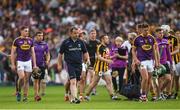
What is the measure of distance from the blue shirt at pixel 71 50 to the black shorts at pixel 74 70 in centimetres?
11

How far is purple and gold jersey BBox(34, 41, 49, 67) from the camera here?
955 inches

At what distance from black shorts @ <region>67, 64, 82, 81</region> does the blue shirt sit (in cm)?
11

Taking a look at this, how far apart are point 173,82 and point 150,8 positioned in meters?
15.4

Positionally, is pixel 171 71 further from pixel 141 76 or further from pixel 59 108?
pixel 59 108

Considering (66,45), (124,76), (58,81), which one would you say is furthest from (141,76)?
(58,81)

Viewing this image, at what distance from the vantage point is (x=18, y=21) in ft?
132

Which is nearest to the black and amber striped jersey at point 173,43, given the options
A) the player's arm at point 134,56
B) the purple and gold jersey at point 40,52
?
the player's arm at point 134,56

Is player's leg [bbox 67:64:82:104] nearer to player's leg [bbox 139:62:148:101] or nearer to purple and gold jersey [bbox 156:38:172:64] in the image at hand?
player's leg [bbox 139:62:148:101]

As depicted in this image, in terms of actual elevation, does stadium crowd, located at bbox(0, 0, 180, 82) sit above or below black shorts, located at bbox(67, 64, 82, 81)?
above

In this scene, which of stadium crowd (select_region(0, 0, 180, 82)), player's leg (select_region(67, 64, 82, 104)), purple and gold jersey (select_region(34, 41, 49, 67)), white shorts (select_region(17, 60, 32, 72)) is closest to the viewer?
player's leg (select_region(67, 64, 82, 104))

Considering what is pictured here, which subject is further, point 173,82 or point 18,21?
point 18,21

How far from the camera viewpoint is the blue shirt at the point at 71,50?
21578 mm

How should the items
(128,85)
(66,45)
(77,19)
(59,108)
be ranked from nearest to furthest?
(59,108), (66,45), (128,85), (77,19)

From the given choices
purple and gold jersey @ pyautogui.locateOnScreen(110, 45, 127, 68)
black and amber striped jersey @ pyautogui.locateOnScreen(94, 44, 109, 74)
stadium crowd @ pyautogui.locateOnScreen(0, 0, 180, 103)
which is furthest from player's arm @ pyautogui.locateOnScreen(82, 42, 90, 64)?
purple and gold jersey @ pyautogui.locateOnScreen(110, 45, 127, 68)
